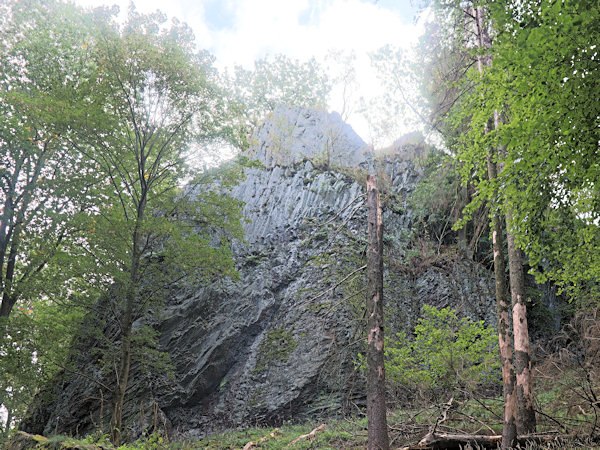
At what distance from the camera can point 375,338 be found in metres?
6.56

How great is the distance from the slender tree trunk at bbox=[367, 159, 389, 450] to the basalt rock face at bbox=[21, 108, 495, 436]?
75.5 inches

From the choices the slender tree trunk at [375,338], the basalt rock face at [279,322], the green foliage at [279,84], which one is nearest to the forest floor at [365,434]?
the basalt rock face at [279,322]

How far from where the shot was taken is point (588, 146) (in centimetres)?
450

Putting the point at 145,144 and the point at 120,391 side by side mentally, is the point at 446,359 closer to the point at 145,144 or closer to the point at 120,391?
the point at 120,391

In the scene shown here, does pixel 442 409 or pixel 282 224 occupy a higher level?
pixel 282 224

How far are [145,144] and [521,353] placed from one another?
446 inches

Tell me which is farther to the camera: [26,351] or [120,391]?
[26,351]

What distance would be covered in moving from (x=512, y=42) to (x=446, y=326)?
676 cm

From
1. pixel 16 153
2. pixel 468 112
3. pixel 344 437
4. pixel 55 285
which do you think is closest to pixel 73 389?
pixel 55 285

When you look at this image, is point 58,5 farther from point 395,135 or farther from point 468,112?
point 395,135

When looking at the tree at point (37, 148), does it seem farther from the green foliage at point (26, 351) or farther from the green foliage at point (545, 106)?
the green foliage at point (545, 106)

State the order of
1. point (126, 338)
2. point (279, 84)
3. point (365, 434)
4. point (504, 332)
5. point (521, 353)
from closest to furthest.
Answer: point (521, 353) → point (504, 332) → point (365, 434) → point (126, 338) → point (279, 84)

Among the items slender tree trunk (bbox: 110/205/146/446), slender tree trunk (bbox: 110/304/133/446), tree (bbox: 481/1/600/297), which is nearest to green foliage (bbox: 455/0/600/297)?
tree (bbox: 481/1/600/297)

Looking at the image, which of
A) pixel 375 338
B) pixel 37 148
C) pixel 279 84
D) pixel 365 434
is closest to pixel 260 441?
pixel 365 434
